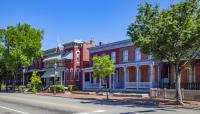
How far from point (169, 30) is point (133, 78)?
85.8 feet

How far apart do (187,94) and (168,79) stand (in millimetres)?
12055

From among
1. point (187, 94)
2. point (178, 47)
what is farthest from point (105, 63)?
point (178, 47)

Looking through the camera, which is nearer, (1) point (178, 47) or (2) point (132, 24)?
(1) point (178, 47)

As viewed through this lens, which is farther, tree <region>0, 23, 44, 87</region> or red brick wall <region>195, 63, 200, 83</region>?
tree <region>0, 23, 44, 87</region>

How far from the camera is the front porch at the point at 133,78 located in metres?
50.1

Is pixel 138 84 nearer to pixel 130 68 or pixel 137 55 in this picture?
pixel 137 55

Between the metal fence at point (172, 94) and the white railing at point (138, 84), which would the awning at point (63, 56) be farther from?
the metal fence at point (172, 94)

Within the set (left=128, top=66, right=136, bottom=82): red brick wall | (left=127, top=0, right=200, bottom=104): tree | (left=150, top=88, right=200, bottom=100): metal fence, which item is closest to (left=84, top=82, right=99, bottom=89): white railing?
(left=128, top=66, right=136, bottom=82): red brick wall

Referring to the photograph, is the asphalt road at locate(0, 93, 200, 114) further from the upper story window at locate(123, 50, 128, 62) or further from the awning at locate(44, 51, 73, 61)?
the awning at locate(44, 51, 73, 61)

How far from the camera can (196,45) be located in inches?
1222

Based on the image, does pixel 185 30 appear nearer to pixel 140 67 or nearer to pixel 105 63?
pixel 105 63

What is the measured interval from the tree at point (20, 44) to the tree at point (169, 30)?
4071 centimetres

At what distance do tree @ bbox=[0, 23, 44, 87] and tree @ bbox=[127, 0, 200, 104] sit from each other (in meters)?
40.7

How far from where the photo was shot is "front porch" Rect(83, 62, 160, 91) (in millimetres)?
50062
